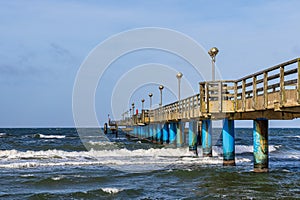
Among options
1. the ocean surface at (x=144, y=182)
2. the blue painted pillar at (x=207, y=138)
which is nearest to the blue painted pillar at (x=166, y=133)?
the blue painted pillar at (x=207, y=138)

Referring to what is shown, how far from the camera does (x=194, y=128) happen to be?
1139 inches

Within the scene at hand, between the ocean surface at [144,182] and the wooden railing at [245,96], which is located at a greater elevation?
the wooden railing at [245,96]

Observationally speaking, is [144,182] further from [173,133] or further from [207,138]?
[173,133]

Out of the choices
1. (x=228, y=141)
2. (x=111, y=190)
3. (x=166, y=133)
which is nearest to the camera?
(x=111, y=190)

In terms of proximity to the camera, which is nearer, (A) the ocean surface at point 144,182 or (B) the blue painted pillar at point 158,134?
(A) the ocean surface at point 144,182

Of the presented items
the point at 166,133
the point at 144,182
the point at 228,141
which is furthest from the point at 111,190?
the point at 166,133

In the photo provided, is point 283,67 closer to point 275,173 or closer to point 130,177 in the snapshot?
point 275,173

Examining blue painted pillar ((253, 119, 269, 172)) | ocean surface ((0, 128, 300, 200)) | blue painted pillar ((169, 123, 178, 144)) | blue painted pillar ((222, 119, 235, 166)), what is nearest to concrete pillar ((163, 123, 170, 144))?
blue painted pillar ((169, 123, 178, 144))

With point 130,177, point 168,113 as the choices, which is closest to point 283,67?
point 130,177

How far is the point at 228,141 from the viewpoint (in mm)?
20188

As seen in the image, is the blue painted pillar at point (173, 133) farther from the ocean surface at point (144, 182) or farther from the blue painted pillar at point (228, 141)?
the blue painted pillar at point (228, 141)

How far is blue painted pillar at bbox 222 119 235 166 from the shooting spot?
19.9 m

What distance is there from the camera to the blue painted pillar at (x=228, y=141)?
1992 cm

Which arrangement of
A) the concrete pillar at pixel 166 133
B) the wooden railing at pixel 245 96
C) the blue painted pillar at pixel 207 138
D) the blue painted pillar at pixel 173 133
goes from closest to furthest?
the wooden railing at pixel 245 96 < the blue painted pillar at pixel 207 138 < the blue painted pillar at pixel 173 133 < the concrete pillar at pixel 166 133
